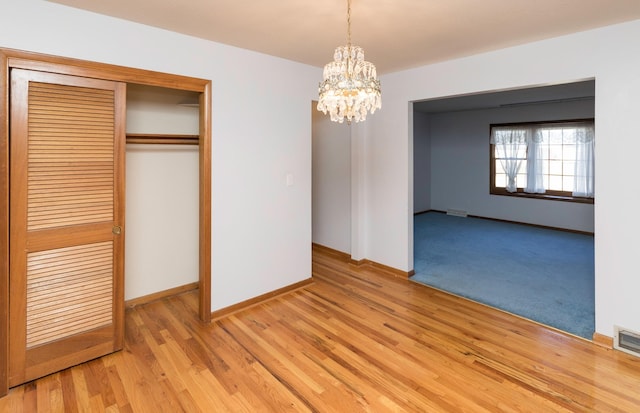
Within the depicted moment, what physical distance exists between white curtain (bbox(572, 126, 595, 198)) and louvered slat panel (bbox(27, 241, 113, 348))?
302 inches

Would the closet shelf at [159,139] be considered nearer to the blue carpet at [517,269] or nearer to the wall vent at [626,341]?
the blue carpet at [517,269]

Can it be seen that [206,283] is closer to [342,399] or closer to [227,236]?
[227,236]

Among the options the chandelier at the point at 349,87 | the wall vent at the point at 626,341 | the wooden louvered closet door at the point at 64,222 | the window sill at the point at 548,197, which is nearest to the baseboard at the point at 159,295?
the wooden louvered closet door at the point at 64,222

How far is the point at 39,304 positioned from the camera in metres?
2.24

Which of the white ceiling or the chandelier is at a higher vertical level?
the white ceiling

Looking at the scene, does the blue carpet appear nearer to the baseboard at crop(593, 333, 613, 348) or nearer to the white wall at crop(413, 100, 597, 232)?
the baseboard at crop(593, 333, 613, 348)

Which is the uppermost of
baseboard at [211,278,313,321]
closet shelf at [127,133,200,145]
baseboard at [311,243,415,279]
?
closet shelf at [127,133,200,145]

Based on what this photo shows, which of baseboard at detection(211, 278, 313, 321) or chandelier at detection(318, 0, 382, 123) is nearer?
chandelier at detection(318, 0, 382, 123)

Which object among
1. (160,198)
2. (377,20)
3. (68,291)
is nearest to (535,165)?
(377,20)

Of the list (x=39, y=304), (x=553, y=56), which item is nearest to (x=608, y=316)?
(x=553, y=56)

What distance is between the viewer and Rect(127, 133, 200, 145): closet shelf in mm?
2986

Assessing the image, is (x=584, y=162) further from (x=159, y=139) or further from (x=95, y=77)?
(x=95, y=77)

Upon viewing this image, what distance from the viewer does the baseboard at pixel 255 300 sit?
3197 millimetres

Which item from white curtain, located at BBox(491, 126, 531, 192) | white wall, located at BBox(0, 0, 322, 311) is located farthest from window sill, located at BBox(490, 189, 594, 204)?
white wall, located at BBox(0, 0, 322, 311)
